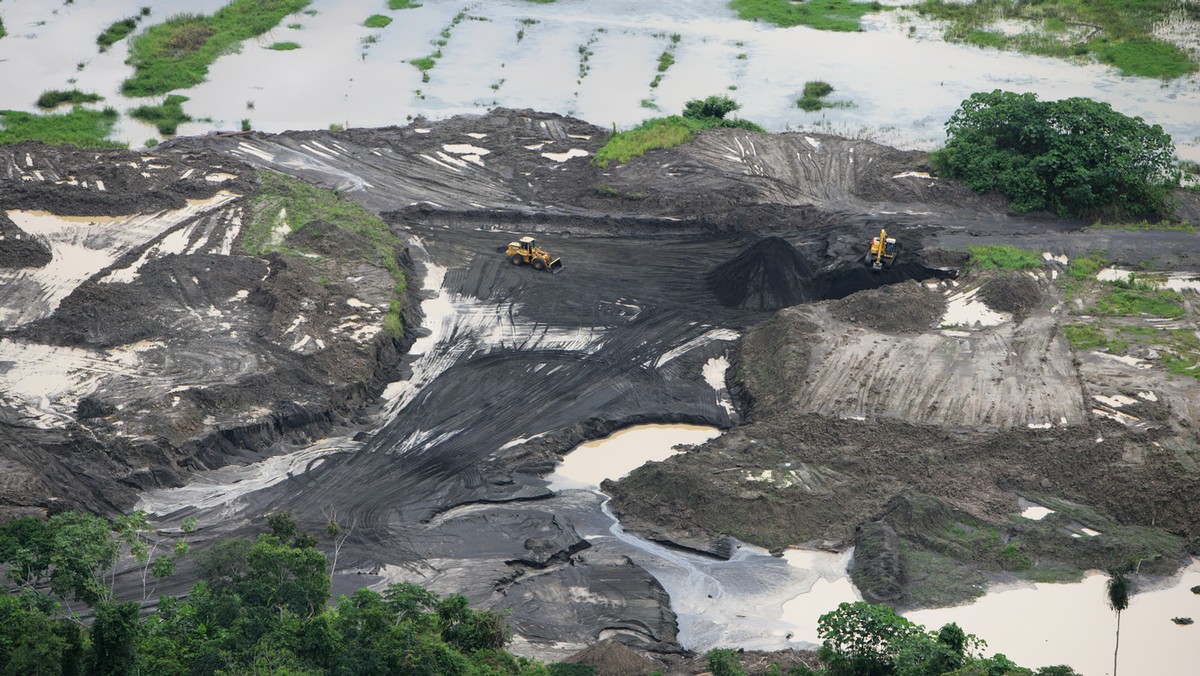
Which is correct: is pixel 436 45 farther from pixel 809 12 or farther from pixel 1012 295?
pixel 1012 295

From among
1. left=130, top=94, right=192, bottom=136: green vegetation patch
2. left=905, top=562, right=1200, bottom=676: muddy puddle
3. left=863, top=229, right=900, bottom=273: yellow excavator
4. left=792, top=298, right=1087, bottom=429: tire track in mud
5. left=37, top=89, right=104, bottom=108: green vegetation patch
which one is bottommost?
left=37, top=89, right=104, bottom=108: green vegetation patch

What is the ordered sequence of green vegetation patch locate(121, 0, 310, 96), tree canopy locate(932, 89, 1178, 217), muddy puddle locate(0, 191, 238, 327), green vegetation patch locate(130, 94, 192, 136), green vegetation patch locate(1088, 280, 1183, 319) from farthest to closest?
green vegetation patch locate(121, 0, 310, 96)
green vegetation patch locate(130, 94, 192, 136)
tree canopy locate(932, 89, 1178, 217)
muddy puddle locate(0, 191, 238, 327)
green vegetation patch locate(1088, 280, 1183, 319)

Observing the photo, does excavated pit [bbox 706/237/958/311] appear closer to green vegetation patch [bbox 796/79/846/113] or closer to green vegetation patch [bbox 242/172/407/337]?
green vegetation patch [bbox 242/172/407/337]

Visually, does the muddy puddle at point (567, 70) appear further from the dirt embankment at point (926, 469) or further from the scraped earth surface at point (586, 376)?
the dirt embankment at point (926, 469)

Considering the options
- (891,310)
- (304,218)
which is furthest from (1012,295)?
(304,218)

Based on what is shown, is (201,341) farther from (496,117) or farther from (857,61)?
(857,61)

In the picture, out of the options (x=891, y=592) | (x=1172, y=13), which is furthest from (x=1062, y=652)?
(x=1172, y=13)

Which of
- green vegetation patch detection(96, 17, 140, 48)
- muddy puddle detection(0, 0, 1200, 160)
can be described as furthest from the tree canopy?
green vegetation patch detection(96, 17, 140, 48)
